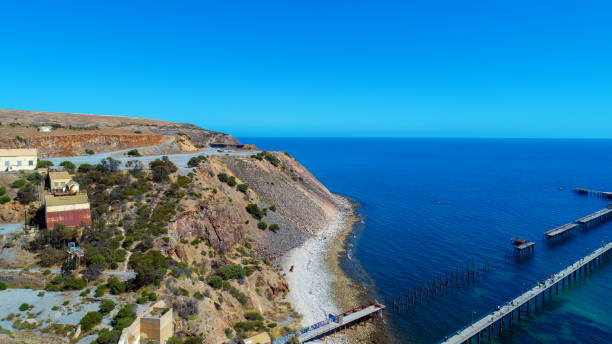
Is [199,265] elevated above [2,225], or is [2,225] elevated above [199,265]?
[2,225]

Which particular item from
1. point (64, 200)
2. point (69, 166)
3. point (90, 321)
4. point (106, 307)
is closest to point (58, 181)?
point (64, 200)

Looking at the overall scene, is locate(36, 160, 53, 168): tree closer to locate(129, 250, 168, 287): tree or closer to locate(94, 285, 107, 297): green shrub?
locate(129, 250, 168, 287): tree

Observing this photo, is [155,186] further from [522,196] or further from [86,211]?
[522,196]

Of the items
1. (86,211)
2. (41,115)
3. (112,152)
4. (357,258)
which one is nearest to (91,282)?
(86,211)

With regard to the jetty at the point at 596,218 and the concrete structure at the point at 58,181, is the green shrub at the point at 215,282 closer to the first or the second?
the concrete structure at the point at 58,181

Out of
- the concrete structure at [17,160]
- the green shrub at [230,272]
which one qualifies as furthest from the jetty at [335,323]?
the concrete structure at [17,160]

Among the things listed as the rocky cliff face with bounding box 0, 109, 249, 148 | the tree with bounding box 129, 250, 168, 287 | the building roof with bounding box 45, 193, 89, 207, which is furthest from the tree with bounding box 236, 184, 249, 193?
the rocky cliff face with bounding box 0, 109, 249, 148

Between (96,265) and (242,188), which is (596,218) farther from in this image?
(96,265)
